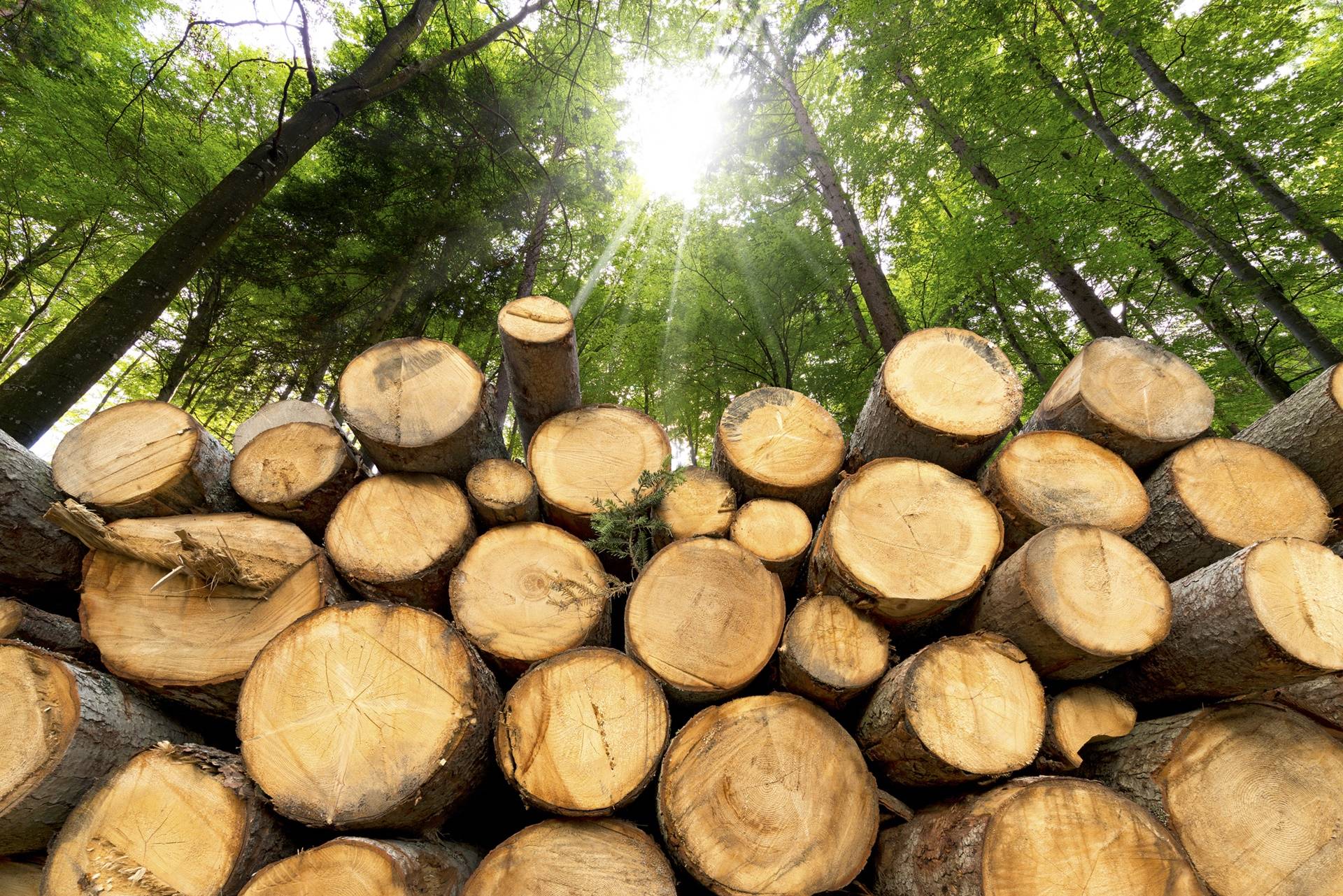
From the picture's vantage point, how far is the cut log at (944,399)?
193 centimetres

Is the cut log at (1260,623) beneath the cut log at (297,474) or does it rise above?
beneath

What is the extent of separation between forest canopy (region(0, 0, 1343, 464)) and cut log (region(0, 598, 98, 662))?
58.8 inches

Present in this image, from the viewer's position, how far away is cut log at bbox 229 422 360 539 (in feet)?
6.53

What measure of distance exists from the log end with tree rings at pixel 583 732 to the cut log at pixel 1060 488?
1406 millimetres

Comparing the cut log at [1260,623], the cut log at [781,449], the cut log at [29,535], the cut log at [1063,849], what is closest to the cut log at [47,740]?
the cut log at [29,535]

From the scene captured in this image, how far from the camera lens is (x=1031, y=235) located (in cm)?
491

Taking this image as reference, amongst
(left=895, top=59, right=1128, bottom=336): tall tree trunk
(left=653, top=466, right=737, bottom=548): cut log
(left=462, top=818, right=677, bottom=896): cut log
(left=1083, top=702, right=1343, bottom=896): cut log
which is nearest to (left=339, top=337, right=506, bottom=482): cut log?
(left=653, top=466, right=737, bottom=548): cut log

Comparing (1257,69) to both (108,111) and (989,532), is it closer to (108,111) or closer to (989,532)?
(989,532)

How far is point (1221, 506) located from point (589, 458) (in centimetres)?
245

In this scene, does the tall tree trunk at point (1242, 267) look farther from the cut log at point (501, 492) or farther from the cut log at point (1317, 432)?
the cut log at point (501, 492)

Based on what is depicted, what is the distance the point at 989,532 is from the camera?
1.70 m

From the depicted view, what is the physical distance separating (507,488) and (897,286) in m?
9.53

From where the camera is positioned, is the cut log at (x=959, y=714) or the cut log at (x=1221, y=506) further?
the cut log at (x=1221, y=506)

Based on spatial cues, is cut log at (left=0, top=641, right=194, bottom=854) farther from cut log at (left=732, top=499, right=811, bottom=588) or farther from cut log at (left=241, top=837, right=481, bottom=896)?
cut log at (left=732, top=499, right=811, bottom=588)
